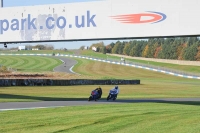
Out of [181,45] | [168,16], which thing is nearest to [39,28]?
[168,16]

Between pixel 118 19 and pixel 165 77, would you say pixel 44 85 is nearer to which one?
pixel 118 19

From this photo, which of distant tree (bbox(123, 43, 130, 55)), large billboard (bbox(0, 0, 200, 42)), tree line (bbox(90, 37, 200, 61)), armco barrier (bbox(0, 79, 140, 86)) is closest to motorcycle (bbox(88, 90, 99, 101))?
large billboard (bbox(0, 0, 200, 42))

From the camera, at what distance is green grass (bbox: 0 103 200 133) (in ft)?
48.4

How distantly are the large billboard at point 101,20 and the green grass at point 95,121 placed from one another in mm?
4648

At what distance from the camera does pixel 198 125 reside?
16.5 meters

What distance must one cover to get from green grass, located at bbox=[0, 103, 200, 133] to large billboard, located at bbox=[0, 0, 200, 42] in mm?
4648

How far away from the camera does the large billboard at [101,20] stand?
2264 cm

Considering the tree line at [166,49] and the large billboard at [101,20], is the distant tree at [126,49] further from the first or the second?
the large billboard at [101,20]

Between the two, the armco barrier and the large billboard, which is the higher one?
the large billboard

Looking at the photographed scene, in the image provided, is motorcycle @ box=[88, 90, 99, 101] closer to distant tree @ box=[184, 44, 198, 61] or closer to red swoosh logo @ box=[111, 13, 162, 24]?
red swoosh logo @ box=[111, 13, 162, 24]

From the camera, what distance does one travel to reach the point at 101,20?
24312mm

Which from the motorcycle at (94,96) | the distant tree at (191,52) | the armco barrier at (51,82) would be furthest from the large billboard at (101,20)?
the distant tree at (191,52)

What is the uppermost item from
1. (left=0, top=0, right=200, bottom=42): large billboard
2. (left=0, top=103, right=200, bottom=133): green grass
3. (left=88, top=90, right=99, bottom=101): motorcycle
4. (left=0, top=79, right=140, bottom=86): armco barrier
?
(left=0, top=0, right=200, bottom=42): large billboard

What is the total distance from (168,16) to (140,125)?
8209mm
